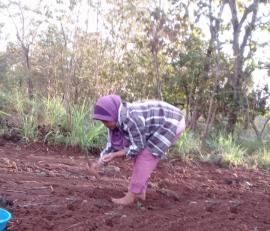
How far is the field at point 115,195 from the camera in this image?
3307 millimetres

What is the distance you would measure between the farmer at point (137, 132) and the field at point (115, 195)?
25cm

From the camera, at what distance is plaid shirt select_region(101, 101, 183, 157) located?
3.68 m

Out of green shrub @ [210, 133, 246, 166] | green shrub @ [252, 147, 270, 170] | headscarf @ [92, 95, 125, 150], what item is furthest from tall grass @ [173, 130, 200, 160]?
headscarf @ [92, 95, 125, 150]

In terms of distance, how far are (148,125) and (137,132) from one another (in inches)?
8.9

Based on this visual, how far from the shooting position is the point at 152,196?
423 cm

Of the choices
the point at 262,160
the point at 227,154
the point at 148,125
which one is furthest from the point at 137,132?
the point at 262,160

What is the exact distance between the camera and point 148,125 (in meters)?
3.88

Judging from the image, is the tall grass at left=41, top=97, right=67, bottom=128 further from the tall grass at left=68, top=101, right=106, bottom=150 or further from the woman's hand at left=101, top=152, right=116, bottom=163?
the woman's hand at left=101, top=152, right=116, bottom=163

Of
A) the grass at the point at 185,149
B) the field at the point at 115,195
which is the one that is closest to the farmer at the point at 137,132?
the field at the point at 115,195

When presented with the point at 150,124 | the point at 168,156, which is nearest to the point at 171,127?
the point at 150,124

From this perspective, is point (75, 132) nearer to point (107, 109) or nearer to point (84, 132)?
point (84, 132)

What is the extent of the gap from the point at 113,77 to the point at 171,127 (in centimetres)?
560

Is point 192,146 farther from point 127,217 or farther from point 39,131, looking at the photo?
point 127,217

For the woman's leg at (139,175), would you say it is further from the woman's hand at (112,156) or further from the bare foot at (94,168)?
the bare foot at (94,168)
